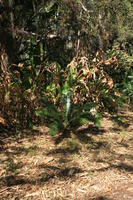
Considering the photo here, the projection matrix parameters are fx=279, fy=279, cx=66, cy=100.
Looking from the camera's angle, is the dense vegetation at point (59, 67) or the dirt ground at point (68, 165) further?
the dense vegetation at point (59, 67)

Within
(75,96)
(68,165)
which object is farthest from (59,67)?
(68,165)

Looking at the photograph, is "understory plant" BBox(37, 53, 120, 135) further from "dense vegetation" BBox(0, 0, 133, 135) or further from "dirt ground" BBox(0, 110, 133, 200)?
"dirt ground" BBox(0, 110, 133, 200)

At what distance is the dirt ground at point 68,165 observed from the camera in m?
2.81

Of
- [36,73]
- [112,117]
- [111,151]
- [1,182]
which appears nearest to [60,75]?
[36,73]

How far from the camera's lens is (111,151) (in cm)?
382

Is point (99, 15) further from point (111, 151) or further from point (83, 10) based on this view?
point (111, 151)

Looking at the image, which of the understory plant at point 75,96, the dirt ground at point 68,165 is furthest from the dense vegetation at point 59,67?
the dirt ground at point 68,165

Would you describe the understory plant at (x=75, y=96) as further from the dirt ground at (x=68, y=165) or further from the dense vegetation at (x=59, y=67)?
the dirt ground at (x=68, y=165)

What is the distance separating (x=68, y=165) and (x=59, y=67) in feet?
7.93

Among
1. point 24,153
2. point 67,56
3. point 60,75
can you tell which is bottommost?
point 24,153

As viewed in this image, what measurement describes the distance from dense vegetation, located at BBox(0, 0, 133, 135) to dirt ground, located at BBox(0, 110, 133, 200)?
26 centimetres

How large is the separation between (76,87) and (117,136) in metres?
1.20

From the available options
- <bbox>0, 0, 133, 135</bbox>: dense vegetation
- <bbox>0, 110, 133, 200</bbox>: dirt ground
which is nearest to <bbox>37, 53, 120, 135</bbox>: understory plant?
<bbox>0, 0, 133, 135</bbox>: dense vegetation

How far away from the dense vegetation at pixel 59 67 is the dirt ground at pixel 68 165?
0.26 m
